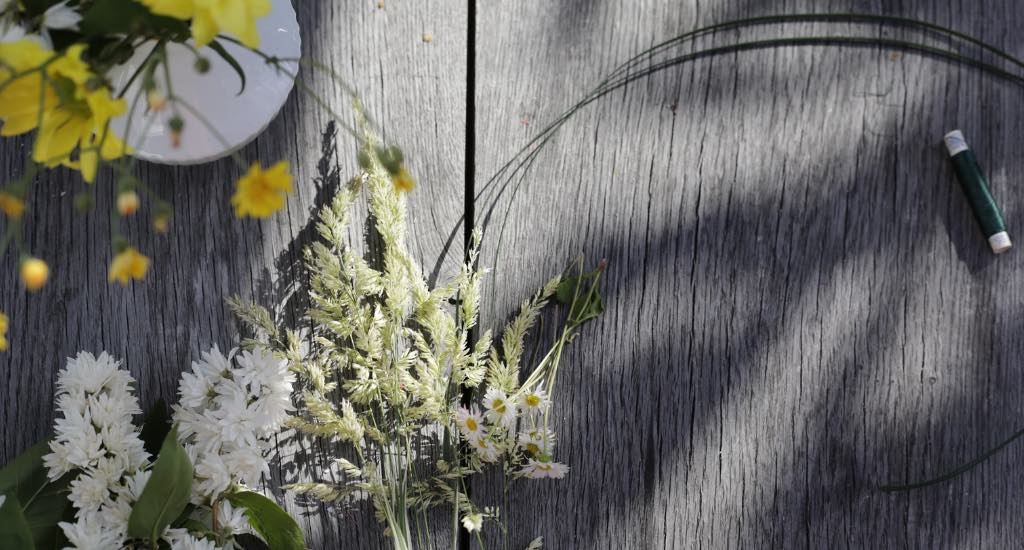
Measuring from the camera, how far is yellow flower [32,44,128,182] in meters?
0.67

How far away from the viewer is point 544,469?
1.18 m

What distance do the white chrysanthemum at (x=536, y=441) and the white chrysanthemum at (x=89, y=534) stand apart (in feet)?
1.83

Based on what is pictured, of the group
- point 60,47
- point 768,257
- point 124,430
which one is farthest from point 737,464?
point 60,47

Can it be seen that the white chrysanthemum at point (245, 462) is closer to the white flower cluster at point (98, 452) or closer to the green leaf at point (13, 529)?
the white flower cluster at point (98, 452)

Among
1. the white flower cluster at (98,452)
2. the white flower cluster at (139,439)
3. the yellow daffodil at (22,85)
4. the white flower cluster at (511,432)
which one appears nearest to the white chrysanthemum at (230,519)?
the white flower cluster at (139,439)

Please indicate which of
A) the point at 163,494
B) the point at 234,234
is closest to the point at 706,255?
the point at 234,234

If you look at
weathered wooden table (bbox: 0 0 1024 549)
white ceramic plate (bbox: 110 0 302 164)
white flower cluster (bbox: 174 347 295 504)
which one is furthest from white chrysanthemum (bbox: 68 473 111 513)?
white ceramic plate (bbox: 110 0 302 164)

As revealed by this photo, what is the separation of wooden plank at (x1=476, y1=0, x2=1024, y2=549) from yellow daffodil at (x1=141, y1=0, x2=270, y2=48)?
63cm

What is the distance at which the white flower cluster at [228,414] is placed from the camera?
110 centimetres

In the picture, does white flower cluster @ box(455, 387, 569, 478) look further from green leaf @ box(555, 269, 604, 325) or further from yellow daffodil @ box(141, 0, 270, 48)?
yellow daffodil @ box(141, 0, 270, 48)

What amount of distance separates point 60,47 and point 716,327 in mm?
963

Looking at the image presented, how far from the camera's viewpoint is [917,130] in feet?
4.31

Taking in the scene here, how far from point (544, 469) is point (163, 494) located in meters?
0.51

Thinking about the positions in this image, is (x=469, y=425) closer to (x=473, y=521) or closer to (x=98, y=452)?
(x=473, y=521)
